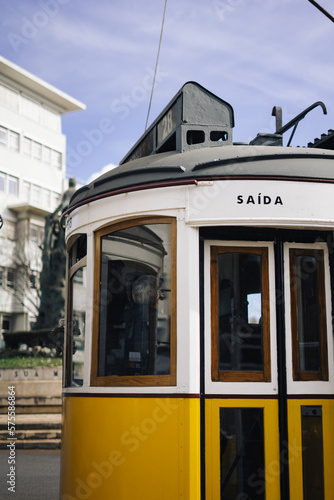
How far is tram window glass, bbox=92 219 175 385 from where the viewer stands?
475 cm

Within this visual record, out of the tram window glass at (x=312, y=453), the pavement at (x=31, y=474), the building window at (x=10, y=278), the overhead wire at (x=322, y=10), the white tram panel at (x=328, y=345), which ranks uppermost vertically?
the building window at (x=10, y=278)

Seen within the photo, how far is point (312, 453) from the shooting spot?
4.68 m

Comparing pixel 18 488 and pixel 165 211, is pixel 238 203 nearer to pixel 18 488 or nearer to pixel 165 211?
pixel 165 211

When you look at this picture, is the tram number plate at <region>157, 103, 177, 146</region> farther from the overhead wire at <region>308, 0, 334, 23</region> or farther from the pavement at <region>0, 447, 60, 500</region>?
the pavement at <region>0, 447, 60, 500</region>

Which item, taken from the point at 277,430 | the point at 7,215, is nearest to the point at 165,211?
the point at 277,430

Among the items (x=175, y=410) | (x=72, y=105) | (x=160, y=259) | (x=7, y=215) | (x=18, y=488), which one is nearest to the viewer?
(x=175, y=410)

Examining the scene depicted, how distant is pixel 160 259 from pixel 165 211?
0.32m

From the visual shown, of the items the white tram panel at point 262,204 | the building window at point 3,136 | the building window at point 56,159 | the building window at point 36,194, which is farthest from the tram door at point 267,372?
the building window at point 56,159

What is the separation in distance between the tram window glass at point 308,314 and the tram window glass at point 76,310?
1553mm

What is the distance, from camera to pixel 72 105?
50188 mm

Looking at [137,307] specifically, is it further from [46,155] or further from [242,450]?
[46,155]

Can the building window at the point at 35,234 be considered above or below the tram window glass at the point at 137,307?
above

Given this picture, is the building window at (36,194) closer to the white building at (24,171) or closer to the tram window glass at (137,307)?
the white building at (24,171)

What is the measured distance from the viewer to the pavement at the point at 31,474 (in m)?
9.04
